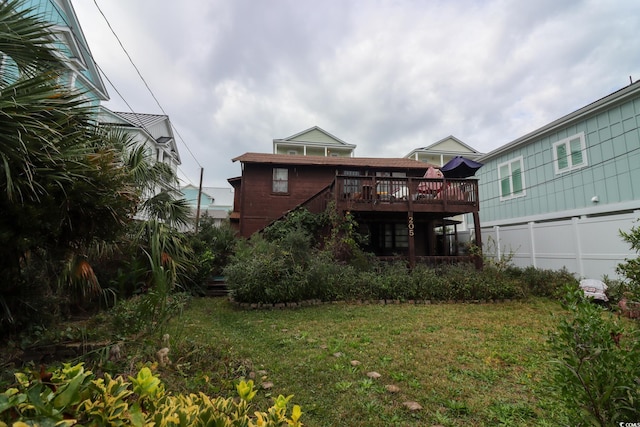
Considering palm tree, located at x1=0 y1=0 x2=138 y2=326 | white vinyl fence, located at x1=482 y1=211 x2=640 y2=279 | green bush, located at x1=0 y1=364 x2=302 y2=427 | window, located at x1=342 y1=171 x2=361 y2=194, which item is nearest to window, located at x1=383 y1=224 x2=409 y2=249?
white vinyl fence, located at x1=482 y1=211 x2=640 y2=279

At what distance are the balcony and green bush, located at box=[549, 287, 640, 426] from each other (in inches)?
322

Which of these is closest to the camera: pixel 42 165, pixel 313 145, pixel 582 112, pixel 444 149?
pixel 42 165

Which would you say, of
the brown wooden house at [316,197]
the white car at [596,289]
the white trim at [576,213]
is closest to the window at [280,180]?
the brown wooden house at [316,197]

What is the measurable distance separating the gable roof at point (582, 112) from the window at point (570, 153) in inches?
23.4

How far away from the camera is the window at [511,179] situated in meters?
11.9

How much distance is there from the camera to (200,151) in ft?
49.4

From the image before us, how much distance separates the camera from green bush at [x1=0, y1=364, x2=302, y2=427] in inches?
35.9

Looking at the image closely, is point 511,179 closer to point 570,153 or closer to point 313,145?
point 570,153

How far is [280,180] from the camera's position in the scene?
13484 millimetres

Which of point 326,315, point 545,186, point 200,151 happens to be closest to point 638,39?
point 545,186

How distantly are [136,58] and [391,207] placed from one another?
834cm

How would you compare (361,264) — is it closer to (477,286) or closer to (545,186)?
(477,286)

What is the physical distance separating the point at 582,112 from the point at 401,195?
6.28m

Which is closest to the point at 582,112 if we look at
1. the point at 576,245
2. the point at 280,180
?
the point at 576,245
